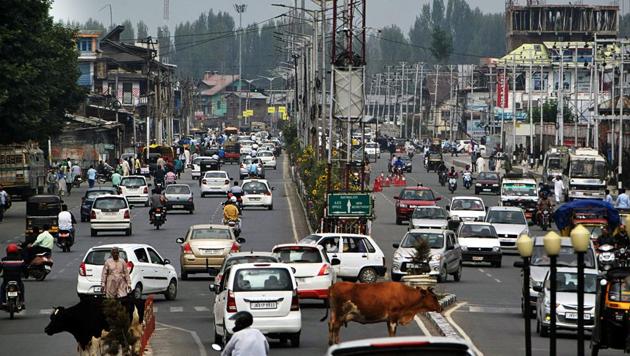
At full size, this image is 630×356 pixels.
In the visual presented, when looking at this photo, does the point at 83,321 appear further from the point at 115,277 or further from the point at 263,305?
A: the point at 115,277

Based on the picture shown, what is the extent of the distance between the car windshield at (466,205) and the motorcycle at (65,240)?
16.6 meters

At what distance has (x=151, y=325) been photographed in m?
27.0

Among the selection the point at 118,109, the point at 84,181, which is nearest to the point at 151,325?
the point at 84,181

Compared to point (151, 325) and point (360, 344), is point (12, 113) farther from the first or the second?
point (360, 344)

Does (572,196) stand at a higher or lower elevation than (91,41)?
lower

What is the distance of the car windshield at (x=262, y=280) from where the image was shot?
85.6 feet

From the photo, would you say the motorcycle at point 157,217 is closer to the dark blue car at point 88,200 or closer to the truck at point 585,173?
the dark blue car at point 88,200

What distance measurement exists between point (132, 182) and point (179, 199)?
608 centimetres

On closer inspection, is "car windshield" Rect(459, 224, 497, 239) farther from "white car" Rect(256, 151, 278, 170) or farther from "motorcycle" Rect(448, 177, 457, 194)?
"white car" Rect(256, 151, 278, 170)

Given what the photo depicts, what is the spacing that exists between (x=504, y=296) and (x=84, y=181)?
70.2m

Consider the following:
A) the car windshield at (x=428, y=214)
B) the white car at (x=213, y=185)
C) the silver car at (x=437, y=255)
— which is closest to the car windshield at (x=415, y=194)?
the car windshield at (x=428, y=214)

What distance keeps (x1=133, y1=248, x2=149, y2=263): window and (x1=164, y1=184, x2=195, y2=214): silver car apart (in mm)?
35507

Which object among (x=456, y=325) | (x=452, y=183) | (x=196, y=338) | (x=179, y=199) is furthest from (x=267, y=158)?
(x=196, y=338)

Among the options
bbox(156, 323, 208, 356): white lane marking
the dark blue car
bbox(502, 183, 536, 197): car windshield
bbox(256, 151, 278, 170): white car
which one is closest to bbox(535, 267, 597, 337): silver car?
bbox(156, 323, 208, 356): white lane marking
